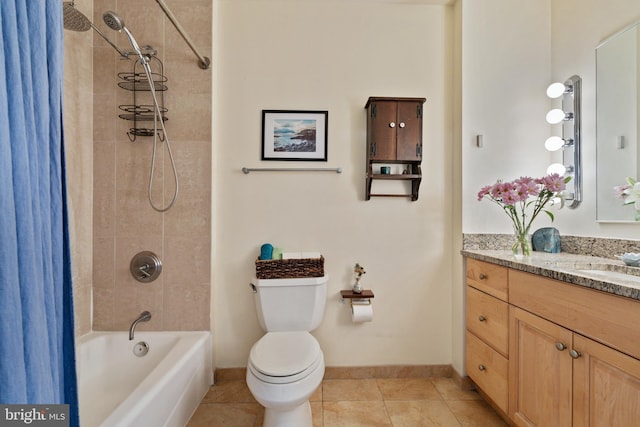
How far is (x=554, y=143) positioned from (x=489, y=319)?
116 cm

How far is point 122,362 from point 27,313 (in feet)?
5.04

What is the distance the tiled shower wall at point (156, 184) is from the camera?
6.45 ft

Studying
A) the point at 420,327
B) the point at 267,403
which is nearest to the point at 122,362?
the point at 267,403

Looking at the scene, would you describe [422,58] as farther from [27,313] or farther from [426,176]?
[27,313]

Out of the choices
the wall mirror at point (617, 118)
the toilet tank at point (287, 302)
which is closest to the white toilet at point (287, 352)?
the toilet tank at point (287, 302)

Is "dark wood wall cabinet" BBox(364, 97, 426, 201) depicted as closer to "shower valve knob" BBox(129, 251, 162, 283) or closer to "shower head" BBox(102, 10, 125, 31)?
"shower head" BBox(102, 10, 125, 31)

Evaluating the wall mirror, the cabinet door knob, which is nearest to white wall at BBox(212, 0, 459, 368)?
the wall mirror

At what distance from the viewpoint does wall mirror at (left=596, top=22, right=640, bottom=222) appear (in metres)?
1.57

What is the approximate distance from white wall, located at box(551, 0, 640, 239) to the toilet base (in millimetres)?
1887

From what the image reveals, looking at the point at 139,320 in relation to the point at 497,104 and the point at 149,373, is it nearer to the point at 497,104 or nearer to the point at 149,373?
the point at 149,373

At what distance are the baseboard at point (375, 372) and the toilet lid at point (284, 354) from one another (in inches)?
21.1

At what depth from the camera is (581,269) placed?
59.6 inches

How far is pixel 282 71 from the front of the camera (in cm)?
209

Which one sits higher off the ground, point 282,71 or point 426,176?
point 282,71
